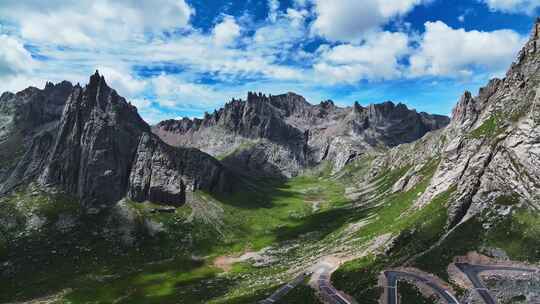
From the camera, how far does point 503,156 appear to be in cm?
10906

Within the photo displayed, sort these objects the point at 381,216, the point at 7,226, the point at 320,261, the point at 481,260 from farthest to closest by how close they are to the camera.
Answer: the point at 7,226
the point at 381,216
the point at 320,261
the point at 481,260

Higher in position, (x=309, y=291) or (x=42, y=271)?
(x=309, y=291)

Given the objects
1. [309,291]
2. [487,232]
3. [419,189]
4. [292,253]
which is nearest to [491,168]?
[487,232]

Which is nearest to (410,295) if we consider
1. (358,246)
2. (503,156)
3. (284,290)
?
(284,290)

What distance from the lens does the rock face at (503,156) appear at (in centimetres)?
10300

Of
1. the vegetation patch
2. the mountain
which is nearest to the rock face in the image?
the mountain

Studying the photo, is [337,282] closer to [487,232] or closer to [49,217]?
[487,232]

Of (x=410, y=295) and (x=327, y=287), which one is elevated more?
(x=410, y=295)

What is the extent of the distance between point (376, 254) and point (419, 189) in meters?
54.8

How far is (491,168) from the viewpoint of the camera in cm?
11094

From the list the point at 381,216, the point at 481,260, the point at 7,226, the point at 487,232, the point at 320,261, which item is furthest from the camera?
Answer: the point at 7,226

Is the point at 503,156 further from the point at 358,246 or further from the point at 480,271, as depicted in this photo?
the point at 358,246

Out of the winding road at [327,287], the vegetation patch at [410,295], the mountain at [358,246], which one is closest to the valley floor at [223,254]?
the vegetation patch at [410,295]

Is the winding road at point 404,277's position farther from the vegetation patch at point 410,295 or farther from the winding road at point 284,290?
the winding road at point 284,290
